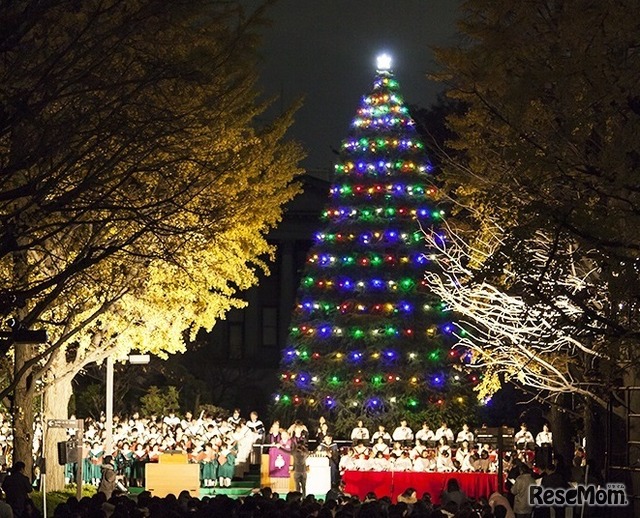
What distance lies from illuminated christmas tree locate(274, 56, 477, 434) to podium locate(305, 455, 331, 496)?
9273 millimetres

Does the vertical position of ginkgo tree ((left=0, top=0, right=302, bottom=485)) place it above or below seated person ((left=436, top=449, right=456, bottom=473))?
above

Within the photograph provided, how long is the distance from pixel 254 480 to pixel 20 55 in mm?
29616

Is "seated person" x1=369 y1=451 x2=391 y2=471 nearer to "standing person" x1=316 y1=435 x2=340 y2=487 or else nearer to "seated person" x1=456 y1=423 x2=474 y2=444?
"standing person" x1=316 y1=435 x2=340 y2=487

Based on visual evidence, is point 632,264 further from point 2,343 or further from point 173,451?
point 173,451

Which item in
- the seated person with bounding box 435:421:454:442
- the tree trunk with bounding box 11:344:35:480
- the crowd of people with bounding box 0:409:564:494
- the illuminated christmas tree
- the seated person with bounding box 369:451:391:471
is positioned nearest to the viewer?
the tree trunk with bounding box 11:344:35:480

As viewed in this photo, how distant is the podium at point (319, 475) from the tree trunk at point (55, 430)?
697 cm

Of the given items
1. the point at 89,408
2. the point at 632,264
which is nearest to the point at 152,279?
the point at 632,264

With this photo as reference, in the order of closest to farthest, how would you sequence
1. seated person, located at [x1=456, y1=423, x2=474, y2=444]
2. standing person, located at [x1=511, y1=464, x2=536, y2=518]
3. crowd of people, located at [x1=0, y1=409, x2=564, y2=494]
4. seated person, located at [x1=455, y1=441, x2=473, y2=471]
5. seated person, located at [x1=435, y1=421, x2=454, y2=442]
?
standing person, located at [x1=511, y1=464, x2=536, y2=518] → crowd of people, located at [x1=0, y1=409, x2=564, y2=494] → seated person, located at [x1=455, y1=441, x2=473, y2=471] → seated person, located at [x1=456, y1=423, x2=474, y2=444] → seated person, located at [x1=435, y1=421, x2=454, y2=442]

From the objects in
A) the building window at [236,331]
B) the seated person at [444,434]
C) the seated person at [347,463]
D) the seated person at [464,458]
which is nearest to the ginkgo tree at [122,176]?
the seated person at [347,463]

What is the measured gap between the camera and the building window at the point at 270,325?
78.3 meters

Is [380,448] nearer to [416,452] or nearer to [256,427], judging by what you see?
[416,452]

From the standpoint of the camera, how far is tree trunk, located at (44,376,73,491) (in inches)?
1299

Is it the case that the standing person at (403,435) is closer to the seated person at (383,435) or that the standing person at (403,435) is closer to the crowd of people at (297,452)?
the crowd of people at (297,452)

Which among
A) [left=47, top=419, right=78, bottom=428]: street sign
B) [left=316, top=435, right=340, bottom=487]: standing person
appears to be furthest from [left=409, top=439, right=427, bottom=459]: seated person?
[left=47, top=419, right=78, bottom=428]: street sign
